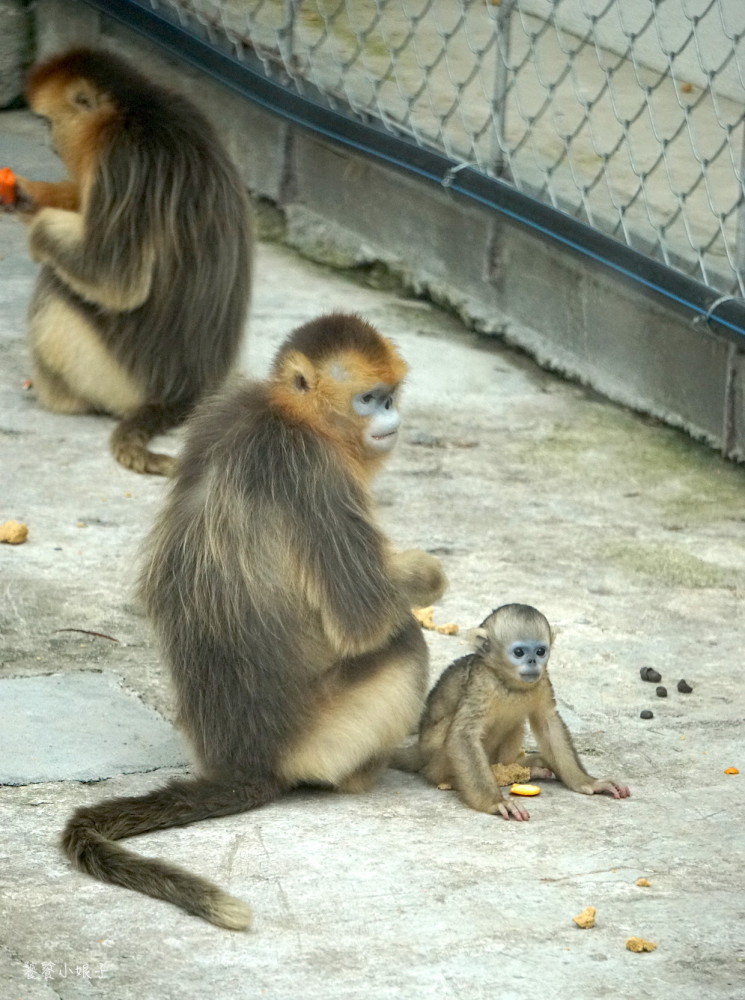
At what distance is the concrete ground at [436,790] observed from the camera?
11.1ft

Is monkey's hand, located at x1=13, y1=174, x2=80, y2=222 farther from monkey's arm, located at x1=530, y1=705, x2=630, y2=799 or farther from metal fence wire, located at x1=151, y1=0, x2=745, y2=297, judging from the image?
monkey's arm, located at x1=530, y1=705, x2=630, y2=799

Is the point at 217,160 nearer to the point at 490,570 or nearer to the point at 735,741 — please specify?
the point at 490,570

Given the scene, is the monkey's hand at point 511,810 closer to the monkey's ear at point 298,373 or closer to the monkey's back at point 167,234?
the monkey's ear at point 298,373

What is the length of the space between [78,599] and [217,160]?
2.18 meters

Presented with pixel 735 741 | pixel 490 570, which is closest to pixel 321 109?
pixel 490 570

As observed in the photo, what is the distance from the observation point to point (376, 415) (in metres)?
4.20

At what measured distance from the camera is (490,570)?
5727 millimetres

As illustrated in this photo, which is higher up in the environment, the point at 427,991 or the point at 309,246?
the point at 309,246

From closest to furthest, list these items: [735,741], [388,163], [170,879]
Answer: [170,879]
[735,741]
[388,163]

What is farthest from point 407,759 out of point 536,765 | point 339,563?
point 339,563

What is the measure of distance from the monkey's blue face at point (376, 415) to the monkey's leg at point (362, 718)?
1.48 ft

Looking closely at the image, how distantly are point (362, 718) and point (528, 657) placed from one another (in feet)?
1.37

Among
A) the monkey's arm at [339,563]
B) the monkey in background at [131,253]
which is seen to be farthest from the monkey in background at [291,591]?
the monkey in background at [131,253]

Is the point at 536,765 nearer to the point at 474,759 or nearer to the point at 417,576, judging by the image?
the point at 474,759
